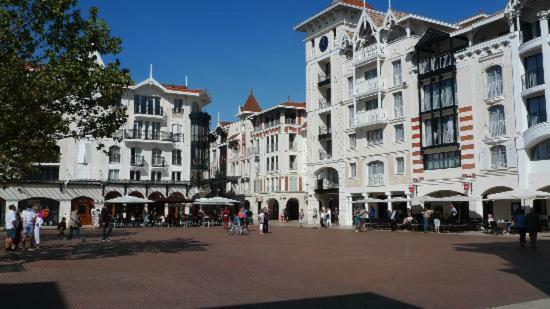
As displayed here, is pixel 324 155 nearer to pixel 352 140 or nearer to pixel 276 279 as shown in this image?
pixel 352 140

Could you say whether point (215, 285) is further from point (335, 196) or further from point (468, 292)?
point (335, 196)

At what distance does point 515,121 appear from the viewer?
32719 millimetres

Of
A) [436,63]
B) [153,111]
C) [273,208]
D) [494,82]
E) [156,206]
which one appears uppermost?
[153,111]

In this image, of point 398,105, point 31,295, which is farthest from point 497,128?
point 31,295

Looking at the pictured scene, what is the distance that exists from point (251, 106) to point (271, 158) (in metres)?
14.7

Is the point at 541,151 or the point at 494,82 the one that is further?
the point at 494,82

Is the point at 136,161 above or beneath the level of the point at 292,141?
beneath

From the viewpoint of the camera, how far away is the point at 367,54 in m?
44.8

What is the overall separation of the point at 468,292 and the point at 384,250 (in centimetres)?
950

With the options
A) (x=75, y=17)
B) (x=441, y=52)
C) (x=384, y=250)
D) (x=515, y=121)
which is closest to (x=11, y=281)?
(x=75, y=17)

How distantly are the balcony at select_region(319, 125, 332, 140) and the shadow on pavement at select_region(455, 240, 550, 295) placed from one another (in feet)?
99.6

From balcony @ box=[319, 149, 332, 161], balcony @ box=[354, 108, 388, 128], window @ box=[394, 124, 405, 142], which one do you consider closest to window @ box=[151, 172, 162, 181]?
balcony @ box=[319, 149, 332, 161]

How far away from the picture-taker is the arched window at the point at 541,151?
1221 inches

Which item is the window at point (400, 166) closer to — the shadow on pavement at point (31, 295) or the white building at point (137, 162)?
the white building at point (137, 162)
